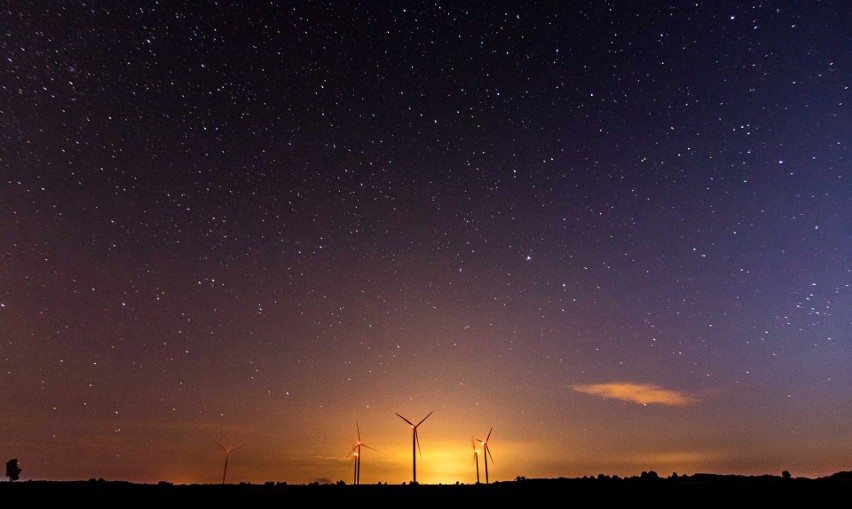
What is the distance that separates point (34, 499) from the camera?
86.1ft

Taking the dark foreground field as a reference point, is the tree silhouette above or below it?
above

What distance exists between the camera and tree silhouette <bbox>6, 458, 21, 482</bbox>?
8188cm

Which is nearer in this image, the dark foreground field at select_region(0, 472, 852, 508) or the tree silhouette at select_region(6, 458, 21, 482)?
the dark foreground field at select_region(0, 472, 852, 508)

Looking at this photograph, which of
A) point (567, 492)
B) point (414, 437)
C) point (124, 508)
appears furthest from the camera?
point (414, 437)

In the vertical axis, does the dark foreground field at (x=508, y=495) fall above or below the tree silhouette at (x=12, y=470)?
below

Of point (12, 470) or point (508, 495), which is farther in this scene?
point (12, 470)

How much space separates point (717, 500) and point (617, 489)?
5102 mm

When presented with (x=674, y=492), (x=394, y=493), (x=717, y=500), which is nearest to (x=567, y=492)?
(x=674, y=492)

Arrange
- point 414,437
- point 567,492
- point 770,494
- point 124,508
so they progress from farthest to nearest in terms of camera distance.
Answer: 1. point 414,437
2. point 567,492
3. point 770,494
4. point 124,508

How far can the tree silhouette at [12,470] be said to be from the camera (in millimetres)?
81875

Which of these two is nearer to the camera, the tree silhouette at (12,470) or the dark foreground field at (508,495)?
the dark foreground field at (508,495)

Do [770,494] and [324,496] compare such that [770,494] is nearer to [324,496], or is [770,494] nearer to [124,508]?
[324,496]

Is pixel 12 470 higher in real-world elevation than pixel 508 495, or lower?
higher

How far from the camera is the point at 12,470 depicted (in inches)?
3228
